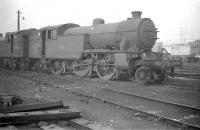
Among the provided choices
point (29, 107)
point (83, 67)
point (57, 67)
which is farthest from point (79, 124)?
point (57, 67)

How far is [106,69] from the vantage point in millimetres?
13195

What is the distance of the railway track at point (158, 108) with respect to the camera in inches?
219

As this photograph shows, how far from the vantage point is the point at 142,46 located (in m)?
12.6

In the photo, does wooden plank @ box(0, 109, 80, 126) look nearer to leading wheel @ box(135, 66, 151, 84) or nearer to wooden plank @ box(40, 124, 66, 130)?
wooden plank @ box(40, 124, 66, 130)

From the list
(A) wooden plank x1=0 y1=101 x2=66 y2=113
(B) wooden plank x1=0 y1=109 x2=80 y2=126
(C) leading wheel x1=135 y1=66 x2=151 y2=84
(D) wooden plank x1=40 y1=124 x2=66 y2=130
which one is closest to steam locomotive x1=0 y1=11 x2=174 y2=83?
(C) leading wheel x1=135 y1=66 x2=151 y2=84

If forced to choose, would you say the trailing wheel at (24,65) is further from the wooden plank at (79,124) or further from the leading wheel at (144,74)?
the wooden plank at (79,124)

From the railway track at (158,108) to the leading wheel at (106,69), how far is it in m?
3.56

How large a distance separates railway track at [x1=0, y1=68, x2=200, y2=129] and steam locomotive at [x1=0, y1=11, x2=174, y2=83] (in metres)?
3.11

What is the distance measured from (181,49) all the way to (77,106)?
37731mm

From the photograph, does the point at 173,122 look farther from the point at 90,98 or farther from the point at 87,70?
the point at 87,70

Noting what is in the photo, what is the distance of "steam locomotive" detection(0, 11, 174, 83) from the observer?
38.9 feet

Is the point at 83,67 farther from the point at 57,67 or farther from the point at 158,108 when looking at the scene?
the point at 158,108

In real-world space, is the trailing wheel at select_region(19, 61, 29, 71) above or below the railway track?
above

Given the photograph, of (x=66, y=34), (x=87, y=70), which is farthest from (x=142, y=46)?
(x=66, y=34)
